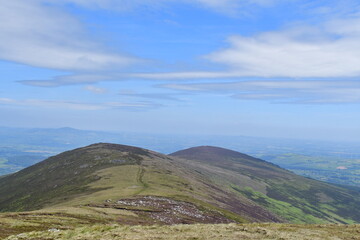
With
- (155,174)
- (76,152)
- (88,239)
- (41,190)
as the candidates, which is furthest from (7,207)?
(88,239)

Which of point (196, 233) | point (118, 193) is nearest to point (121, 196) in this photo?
point (118, 193)

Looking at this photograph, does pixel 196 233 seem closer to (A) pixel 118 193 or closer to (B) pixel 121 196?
(B) pixel 121 196

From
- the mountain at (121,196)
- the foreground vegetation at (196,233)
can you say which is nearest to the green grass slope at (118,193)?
the mountain at (121,196)

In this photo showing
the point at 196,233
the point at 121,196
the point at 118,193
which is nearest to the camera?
the point at 196,233

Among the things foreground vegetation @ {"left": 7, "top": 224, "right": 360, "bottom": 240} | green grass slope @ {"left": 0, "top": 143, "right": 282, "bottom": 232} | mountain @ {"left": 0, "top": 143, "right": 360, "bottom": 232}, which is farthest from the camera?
green grass slope @ {"left": 0, "top": 143, "right": 282, "bottom": 232}

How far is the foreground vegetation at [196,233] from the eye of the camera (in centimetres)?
3098

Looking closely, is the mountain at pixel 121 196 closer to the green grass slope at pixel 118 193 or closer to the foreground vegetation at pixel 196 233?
the green grass slope at pixel 118 193

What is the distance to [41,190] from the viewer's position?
124 meters

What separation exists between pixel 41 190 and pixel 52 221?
91.2 meters

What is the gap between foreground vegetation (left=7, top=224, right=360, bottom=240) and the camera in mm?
30984

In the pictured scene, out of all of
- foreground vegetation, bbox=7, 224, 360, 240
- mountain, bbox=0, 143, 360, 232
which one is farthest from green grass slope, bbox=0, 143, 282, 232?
foreground vegetation, bbox=7, 224, 360, 240

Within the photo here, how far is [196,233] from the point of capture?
32.8m

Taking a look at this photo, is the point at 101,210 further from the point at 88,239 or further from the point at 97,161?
the point at 97,161

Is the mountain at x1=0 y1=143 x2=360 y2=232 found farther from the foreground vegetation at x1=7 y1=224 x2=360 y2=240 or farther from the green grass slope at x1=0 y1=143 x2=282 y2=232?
the foreground vegetation at x1=7 y1=224 x2=360 y2=240
